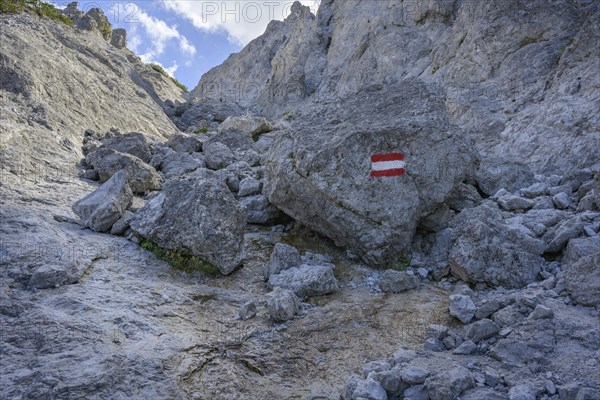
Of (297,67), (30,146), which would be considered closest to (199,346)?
(30,146)

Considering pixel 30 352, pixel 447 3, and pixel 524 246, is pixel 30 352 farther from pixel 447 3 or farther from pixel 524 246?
pixel 447 3

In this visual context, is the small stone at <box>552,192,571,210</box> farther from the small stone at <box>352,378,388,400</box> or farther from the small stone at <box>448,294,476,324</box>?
the small stone at <box>352,378,388,400</box>

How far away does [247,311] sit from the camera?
22.8 feet

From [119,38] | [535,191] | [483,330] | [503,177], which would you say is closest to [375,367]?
[483,330]

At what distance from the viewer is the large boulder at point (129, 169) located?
1184 centimetres

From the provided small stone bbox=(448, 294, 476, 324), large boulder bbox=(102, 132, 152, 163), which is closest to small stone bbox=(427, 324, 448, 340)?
small stone bbox=(448, 294, 476, 324)

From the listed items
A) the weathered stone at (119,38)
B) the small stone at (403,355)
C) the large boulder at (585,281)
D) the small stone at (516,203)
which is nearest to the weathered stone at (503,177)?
the small stone at (516,203)

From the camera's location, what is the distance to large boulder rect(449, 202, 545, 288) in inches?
303

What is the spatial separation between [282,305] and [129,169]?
7057 mm

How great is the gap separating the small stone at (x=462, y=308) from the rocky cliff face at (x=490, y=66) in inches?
252

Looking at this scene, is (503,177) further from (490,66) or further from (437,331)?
(490,66)

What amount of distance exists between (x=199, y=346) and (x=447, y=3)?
2856 centimetres

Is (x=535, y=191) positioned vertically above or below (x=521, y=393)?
above

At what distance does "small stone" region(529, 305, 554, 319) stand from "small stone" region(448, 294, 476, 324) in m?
0.93
